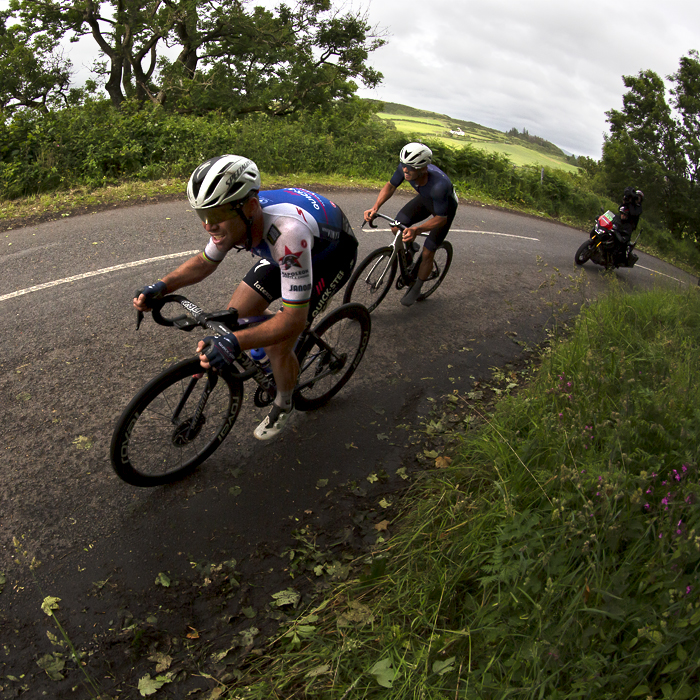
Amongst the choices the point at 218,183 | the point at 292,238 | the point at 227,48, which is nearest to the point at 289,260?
the point at 292,238

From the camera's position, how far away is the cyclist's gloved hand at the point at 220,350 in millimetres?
2869

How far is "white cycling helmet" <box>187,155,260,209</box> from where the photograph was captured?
305cm

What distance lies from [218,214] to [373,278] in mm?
3663

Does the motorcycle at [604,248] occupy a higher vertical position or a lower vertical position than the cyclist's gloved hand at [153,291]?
higher

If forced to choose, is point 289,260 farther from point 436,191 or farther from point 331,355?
point 436,191

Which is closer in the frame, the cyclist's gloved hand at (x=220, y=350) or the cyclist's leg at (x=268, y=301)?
the cyclist's gloved hand at (x=220, y=350)

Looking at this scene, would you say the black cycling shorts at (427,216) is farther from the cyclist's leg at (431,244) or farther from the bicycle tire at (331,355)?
the bicycle tire at (331,355)

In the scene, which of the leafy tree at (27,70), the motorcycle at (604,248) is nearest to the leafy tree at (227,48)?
the leafy tree at (27,70)

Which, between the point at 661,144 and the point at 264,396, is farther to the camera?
the point at 661,144

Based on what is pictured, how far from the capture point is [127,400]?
4.59 meters

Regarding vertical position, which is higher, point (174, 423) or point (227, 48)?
point (227, 48)

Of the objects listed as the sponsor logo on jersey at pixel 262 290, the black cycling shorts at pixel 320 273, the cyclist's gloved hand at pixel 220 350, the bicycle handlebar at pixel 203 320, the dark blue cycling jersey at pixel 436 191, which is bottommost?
the cyclist's gloved hand at pixel 220 350

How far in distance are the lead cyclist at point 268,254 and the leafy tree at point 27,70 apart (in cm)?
2207

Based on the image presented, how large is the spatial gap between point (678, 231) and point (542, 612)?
4077cm
